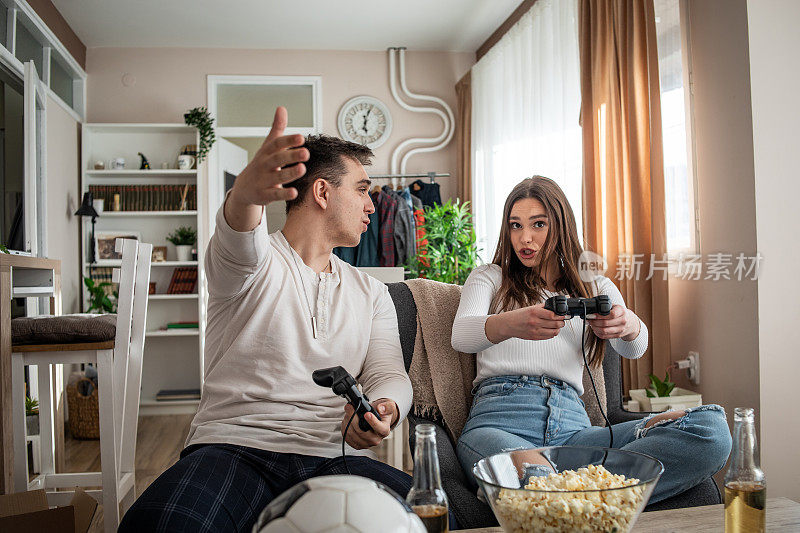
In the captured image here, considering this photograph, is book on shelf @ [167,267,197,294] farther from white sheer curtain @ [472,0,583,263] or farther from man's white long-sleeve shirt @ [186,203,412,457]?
man's white long-sleeve shirt @ [186,203,412,457]

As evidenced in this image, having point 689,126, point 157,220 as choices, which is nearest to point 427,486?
point 689,126

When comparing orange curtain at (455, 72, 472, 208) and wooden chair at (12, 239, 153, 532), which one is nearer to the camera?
wooden chair at (12, 239, 153, 532)

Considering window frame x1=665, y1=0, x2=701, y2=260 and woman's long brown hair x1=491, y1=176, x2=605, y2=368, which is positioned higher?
window frame x1=665, y1=0, x2=701, y2=260

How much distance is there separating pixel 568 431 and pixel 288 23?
404 cm

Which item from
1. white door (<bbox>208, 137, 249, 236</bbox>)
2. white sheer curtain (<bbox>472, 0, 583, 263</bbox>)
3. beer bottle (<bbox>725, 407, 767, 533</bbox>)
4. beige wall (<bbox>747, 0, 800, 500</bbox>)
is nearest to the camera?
beer bottle (<bbox>725, 407, 767, 533</bbox>)

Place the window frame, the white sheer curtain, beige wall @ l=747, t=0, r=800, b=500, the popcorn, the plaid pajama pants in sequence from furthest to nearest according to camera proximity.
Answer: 1. the white sheer curtain
2. the window frame
3. beige wall @ l=747, t=0, r=800, b=500
4. the plaid pajama pants
5. the popcorn

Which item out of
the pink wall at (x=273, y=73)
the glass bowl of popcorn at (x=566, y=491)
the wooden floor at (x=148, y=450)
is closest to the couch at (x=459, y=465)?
the glass bowl of popcorn at (x=566, y=491)

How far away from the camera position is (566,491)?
766 mm

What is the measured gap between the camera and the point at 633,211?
9.06 feet

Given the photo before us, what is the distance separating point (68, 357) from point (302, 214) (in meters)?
1.05

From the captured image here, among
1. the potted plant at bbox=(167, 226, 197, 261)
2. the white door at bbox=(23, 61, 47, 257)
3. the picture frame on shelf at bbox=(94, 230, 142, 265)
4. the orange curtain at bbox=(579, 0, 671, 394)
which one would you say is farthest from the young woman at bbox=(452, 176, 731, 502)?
the picture frame on shelf at bbox=(94, 230, 142, 265)

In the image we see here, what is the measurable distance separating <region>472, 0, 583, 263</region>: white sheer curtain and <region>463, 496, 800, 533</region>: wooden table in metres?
2.46

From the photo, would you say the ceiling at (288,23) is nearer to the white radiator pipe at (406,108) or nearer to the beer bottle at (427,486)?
the white radiator pipe at (406,108)

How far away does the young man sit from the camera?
1089mm
